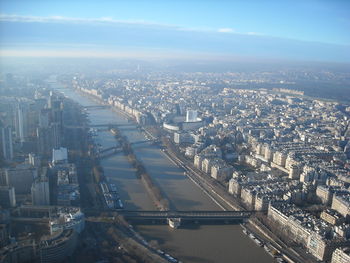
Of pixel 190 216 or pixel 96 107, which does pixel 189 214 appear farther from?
pixel 96 107

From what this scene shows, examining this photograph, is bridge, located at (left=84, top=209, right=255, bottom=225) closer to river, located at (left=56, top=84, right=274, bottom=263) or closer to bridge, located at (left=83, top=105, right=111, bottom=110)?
river, located at (left=56, top=84, right=274, bottom=263)

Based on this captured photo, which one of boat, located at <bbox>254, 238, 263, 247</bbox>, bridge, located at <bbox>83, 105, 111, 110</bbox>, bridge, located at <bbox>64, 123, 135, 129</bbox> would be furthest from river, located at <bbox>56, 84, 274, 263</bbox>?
bridge, located at <bbox>83, 105, 111, 110</bbox>

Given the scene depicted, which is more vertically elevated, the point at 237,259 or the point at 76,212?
the point at 76,212

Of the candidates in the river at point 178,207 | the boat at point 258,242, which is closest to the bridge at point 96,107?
the river at point 178,207

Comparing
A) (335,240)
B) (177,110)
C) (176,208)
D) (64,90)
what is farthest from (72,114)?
(335,240)

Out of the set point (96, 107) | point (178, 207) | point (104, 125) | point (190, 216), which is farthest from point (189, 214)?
point (96, 107)

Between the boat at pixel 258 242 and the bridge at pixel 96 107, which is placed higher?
the bridge at pixel 96 107

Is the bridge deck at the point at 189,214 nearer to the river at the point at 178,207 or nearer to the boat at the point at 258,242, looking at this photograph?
the river at the point at 178,207

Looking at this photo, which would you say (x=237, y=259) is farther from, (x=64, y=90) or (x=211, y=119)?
(x=64, y=90)

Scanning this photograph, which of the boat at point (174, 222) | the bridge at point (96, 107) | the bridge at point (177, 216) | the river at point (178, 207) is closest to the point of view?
the river at point (178, 207)
